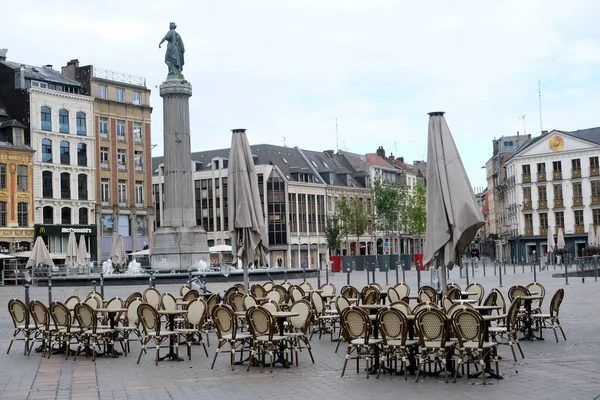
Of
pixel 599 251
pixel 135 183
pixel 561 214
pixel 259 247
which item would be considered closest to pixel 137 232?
pixel 135 183

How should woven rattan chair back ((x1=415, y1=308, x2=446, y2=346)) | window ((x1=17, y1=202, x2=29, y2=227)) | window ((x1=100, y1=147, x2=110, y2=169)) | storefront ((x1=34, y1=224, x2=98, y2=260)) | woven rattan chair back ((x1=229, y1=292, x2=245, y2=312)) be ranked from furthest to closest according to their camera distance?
window ((x1=100, y1=147, x2=110, y2=169)) < storefront ((x1=34, y1=224, x2=98, y2=260)) < window ((x1=17, y1=202, x2=29, y2=227)) < woven rattan chair back ((x1=229, y1=292, x2=245, y2=312)) < woven rattan chair back ((x1=415, y1=308, x2=446, y2=346))

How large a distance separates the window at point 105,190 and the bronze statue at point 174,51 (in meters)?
27.2

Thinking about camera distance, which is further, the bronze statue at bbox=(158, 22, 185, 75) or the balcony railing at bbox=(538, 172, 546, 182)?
the balcony railing at bbox=(538, 172, 546, 182)

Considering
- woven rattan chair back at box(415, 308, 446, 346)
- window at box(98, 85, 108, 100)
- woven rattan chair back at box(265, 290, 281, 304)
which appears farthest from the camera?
window at box(98, 85, 108, 100)

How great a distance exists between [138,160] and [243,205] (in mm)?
55305

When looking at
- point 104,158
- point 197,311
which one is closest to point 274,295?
point 197,311

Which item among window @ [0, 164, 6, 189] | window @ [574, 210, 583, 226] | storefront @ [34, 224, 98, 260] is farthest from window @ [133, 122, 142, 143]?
window @ [574, 210, 583, 226]

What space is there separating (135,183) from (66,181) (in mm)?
7129

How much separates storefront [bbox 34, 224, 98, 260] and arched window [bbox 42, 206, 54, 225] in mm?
654

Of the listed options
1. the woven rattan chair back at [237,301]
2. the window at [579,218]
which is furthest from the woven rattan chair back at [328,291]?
the window at [579,218]

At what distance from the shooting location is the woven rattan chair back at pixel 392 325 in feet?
41.4

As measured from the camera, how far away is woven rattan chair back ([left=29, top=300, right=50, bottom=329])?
1632 cm

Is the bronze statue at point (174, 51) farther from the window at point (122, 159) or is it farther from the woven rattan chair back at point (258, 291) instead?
the window at point (122, 159)

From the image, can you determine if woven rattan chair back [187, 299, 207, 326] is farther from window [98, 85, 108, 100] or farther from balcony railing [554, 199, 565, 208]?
balcony railing [554, 199, 565, 208]
